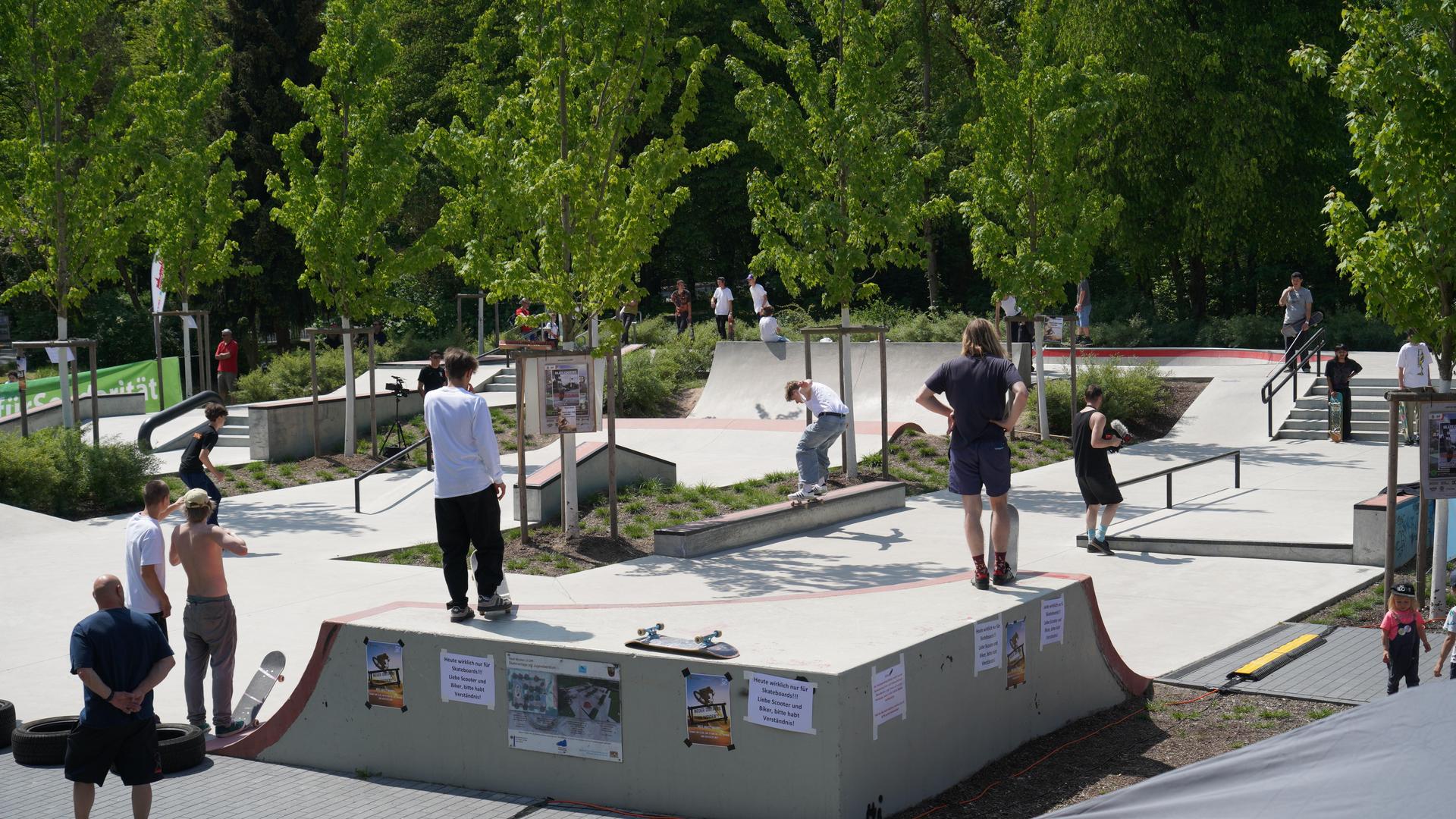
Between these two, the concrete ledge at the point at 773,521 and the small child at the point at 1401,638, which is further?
the concrete ledge at the point at 773,521

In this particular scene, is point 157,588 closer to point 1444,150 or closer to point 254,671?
point 254,671

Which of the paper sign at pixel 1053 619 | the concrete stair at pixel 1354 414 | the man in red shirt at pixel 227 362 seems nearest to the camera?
the paper sign at pixel 1053 619

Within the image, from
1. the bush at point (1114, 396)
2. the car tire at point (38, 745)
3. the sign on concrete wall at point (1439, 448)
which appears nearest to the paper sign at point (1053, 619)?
the sign on concrete wall at point (1439, 448)

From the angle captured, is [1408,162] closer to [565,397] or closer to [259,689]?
[565,397]

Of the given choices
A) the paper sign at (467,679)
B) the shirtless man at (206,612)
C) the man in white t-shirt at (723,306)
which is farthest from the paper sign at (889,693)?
the man in white t-shirt at (723,306)

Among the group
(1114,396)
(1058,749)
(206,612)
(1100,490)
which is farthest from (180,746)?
(1114,396)

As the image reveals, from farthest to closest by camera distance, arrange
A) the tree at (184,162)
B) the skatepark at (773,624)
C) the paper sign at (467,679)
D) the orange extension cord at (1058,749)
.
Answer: the tree at (184,162) < the paper sign at (467,679) < the orange extension cord at (1058,749) < the skatepark at (773,624)

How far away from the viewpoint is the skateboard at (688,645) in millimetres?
6695

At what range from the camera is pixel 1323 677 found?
354 inches

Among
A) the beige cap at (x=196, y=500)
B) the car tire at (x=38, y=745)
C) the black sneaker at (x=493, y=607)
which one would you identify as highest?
the beige cap at (x=196, y=500)

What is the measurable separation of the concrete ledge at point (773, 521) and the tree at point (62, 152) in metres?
10.5

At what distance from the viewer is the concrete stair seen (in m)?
21.8

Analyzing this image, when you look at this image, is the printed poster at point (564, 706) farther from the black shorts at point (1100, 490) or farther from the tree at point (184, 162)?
the tree at point (184, 162)

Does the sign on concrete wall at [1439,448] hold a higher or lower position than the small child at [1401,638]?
higher
